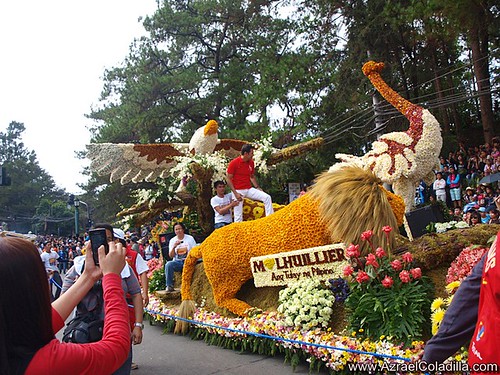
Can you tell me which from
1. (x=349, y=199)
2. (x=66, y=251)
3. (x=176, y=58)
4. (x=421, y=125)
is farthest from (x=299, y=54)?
(x=66, y=251)

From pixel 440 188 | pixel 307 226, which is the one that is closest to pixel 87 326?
pixel 307 226

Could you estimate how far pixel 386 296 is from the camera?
4461mm

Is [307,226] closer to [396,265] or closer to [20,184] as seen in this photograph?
[396,265]

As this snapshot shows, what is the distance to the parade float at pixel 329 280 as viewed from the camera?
4320 millimetres

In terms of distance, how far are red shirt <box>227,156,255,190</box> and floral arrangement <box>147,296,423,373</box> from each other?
7.38 feet

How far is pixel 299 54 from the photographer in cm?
1778

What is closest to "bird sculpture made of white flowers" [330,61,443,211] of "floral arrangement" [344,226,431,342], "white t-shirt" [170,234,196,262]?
"floral arrangement" [344,226,431,342]

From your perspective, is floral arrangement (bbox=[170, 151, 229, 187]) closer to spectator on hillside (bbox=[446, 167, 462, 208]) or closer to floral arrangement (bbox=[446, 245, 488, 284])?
floral arrangement (bbox=[446, 245, 488, 284])

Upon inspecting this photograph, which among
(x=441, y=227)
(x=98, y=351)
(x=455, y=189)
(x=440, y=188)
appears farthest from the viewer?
(x=440, y=188)

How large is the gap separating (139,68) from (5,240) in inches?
823

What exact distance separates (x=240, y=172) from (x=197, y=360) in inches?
130

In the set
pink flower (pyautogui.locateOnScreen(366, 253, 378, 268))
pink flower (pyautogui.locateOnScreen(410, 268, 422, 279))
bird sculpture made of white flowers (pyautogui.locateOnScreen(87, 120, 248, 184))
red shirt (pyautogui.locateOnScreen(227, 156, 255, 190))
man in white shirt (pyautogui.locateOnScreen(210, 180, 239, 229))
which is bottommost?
pink flower (pyautogui.locateOnScreen(410, 268, 422, 279))

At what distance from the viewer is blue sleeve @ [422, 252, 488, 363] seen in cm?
177

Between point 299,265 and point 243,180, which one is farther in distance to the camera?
point 243,180
